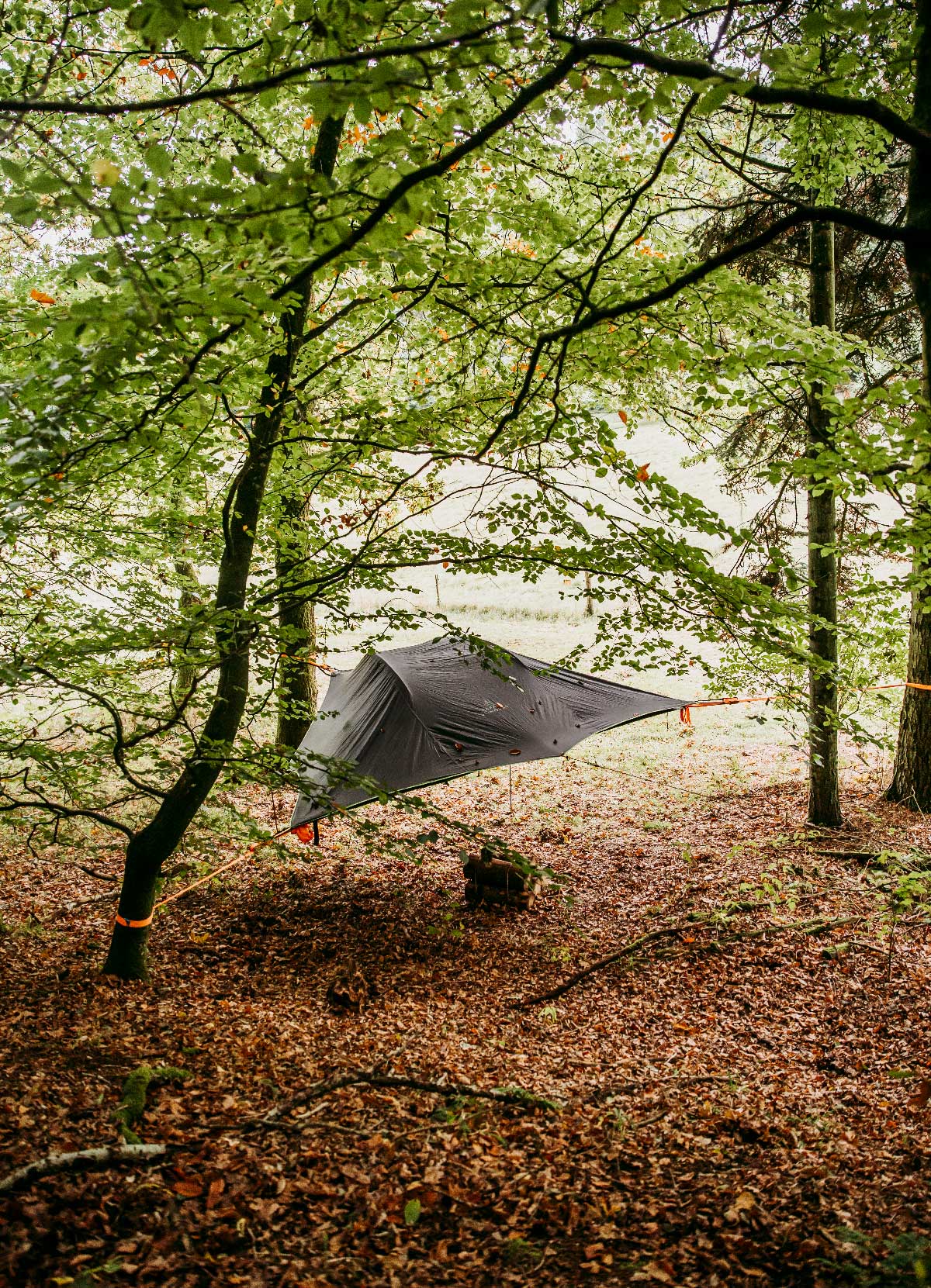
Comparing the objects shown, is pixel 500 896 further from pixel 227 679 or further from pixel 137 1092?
pixel 137 1092

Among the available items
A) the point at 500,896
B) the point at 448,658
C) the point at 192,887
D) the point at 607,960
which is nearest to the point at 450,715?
the point at 448,658

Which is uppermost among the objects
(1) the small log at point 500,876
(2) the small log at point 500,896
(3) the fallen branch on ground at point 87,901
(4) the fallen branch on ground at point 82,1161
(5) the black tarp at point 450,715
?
(5) the black tarp at point 450,715

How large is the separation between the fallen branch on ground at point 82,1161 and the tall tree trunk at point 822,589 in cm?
504

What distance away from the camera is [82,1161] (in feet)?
8.57

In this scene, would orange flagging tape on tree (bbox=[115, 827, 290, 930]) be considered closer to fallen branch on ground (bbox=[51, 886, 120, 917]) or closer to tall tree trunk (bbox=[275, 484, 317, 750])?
fallen branch on ground (bbox=[51, 886, 120, 917])

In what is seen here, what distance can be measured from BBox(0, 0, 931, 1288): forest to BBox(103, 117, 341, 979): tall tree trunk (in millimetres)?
27

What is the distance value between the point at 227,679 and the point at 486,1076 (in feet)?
8.18

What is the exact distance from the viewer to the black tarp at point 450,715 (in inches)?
248

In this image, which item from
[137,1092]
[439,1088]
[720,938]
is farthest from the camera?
[720,938]

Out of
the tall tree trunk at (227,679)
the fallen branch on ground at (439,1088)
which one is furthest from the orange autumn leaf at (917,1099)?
the tall tree trunk at (227,679)

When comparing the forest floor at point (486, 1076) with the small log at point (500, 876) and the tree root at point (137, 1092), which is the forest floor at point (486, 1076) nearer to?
the tree root at point (137, 1092)

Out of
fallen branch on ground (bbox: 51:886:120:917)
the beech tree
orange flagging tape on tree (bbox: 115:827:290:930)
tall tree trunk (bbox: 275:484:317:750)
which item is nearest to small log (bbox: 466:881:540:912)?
orange flagging tape on tree (bbox: 115:827:290:930)

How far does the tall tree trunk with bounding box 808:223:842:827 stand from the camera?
20.9 feet

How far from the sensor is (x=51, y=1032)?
3.67 metres
